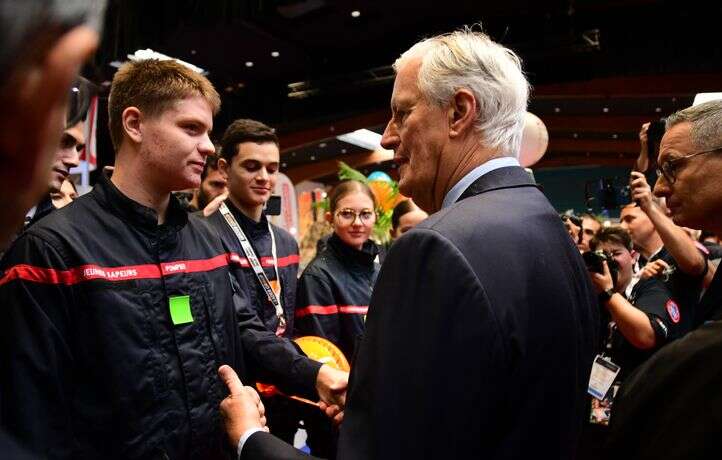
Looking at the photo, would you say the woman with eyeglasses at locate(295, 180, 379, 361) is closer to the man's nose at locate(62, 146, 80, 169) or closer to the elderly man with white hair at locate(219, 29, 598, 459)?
the man's nose at locate(62, 146, 80, 169)

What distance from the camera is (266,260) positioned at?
2.92 meters

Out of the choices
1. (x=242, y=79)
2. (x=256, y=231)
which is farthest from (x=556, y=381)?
(x=242, y=79)

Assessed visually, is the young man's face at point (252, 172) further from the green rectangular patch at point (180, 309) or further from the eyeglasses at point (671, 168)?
the eyeglasses at point (671, 168)

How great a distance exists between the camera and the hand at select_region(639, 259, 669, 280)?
2.78 m

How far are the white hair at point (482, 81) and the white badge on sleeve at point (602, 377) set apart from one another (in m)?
1.74

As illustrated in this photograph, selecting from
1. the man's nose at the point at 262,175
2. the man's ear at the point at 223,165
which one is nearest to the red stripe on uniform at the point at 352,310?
the man's nose at the point at 262,175

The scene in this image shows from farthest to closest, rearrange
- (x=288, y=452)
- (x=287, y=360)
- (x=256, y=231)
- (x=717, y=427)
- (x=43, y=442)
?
1. (x=256, y=231)
2. (x=287, y=360)
3. (x=43, y=442)
4. (x=288, y=452)
5. (x=717, y=427)

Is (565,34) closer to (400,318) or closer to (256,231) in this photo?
(256,231)

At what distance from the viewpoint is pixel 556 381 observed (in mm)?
1077

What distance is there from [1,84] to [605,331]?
9.87 ft

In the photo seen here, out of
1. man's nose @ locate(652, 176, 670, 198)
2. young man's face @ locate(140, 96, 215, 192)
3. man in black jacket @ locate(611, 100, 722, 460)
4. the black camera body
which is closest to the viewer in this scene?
man in black jacket @ locate(611, 100, 722, 460)

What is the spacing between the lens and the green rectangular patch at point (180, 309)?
169 cm

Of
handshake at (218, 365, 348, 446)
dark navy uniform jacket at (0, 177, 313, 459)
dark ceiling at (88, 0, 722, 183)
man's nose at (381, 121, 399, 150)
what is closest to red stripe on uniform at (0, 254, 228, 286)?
dark navy uniform jacket at (0, 177, 313, 459)

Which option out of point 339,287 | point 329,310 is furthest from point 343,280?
point 329,310
